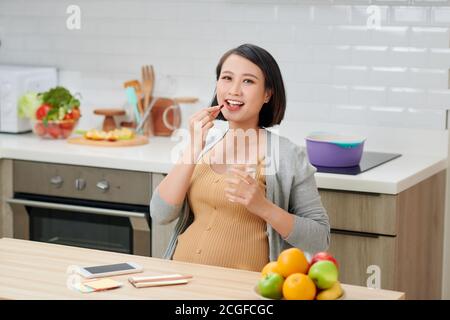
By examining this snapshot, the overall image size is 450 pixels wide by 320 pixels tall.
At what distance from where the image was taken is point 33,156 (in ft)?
13.8

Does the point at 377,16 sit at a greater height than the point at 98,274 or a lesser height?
greater

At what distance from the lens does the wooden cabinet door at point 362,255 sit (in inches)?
140

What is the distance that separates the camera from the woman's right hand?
2971 mm

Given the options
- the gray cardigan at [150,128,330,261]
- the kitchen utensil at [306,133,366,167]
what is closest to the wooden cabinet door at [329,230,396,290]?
the kitchen utensil at [306,133,366,167]

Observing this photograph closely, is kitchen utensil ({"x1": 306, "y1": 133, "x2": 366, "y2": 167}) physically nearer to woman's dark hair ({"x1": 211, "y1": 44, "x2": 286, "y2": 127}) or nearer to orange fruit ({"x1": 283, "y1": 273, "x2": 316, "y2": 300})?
woman's dark hair ({"x1": 211, "y1": 44, "x2": 286, "y2": 127})

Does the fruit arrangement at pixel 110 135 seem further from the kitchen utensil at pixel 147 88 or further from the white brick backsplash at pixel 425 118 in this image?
the white brick backsplash at pixel 425 118

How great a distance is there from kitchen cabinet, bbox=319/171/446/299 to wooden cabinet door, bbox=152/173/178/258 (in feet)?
2.40

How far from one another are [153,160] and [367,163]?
0.92 m

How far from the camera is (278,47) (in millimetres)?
4375

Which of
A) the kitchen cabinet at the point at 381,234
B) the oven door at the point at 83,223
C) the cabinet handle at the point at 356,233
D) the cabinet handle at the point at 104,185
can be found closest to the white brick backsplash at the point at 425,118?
the kitchen cabinet at the point at 381,234

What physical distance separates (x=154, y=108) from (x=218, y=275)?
2143mm

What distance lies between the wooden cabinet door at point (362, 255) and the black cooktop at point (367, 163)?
25 centimetres

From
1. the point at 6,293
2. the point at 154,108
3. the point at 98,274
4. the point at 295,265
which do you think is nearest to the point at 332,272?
the point at 295,265
